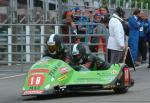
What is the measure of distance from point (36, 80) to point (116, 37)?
4.71 m

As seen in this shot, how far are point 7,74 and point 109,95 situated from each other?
7.18 metres

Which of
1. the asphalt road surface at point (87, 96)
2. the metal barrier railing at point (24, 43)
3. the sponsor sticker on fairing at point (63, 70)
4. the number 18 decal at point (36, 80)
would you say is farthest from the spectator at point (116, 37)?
the number 18 decal at point (36, 80)

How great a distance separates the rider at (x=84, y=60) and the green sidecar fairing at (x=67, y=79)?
0.21 m

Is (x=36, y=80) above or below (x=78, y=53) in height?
below

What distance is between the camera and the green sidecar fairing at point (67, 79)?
480 inches

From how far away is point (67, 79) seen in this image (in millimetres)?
12531

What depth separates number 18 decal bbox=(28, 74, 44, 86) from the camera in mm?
12180

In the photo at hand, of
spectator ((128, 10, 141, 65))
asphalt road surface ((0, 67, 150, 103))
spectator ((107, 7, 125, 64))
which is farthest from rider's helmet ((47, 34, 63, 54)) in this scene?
spectator ((128, 10, 141, 65))

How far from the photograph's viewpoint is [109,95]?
12773 millimetres

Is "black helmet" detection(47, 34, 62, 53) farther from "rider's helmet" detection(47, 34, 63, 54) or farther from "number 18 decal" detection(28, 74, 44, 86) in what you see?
"number 18 decal" detection(28, 74, 44, 86)

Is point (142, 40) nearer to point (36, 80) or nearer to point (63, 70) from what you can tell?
point (63, 70)

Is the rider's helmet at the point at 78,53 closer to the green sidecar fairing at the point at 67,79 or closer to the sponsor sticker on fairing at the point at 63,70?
the green sidecar fairing at the point at 67,79

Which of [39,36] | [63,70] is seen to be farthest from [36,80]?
[39,36]

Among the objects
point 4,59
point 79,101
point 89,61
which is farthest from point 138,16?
point 79,101
